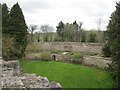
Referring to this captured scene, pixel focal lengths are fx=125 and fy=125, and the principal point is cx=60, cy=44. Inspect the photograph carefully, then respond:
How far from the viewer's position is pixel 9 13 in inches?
799

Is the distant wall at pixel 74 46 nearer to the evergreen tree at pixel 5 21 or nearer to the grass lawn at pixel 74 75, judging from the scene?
the evergreen tree at pixel 5 21

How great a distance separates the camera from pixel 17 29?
19.3 m

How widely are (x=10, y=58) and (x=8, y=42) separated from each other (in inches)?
115

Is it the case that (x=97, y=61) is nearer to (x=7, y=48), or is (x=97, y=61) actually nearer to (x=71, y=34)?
(x=7, y=48)

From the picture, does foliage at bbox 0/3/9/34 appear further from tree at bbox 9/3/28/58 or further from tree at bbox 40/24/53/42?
tree at bbox 40/24/53/42

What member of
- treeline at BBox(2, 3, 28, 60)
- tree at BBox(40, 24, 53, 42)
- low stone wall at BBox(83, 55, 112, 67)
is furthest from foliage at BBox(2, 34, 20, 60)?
tree at BBox(40, 24, 53, 42)

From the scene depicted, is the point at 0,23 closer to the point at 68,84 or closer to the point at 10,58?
the point at 10,58

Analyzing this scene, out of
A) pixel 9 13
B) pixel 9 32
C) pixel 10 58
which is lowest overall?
pixel 10 58

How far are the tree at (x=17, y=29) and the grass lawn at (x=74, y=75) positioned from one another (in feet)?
16.3

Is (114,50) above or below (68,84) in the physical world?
above

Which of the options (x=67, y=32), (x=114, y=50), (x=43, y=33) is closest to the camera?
(x=114, y=50)

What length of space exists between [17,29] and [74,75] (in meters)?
12.0

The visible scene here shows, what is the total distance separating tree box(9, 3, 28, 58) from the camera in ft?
62.0

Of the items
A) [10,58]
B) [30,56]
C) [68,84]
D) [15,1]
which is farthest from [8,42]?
[68,84]
